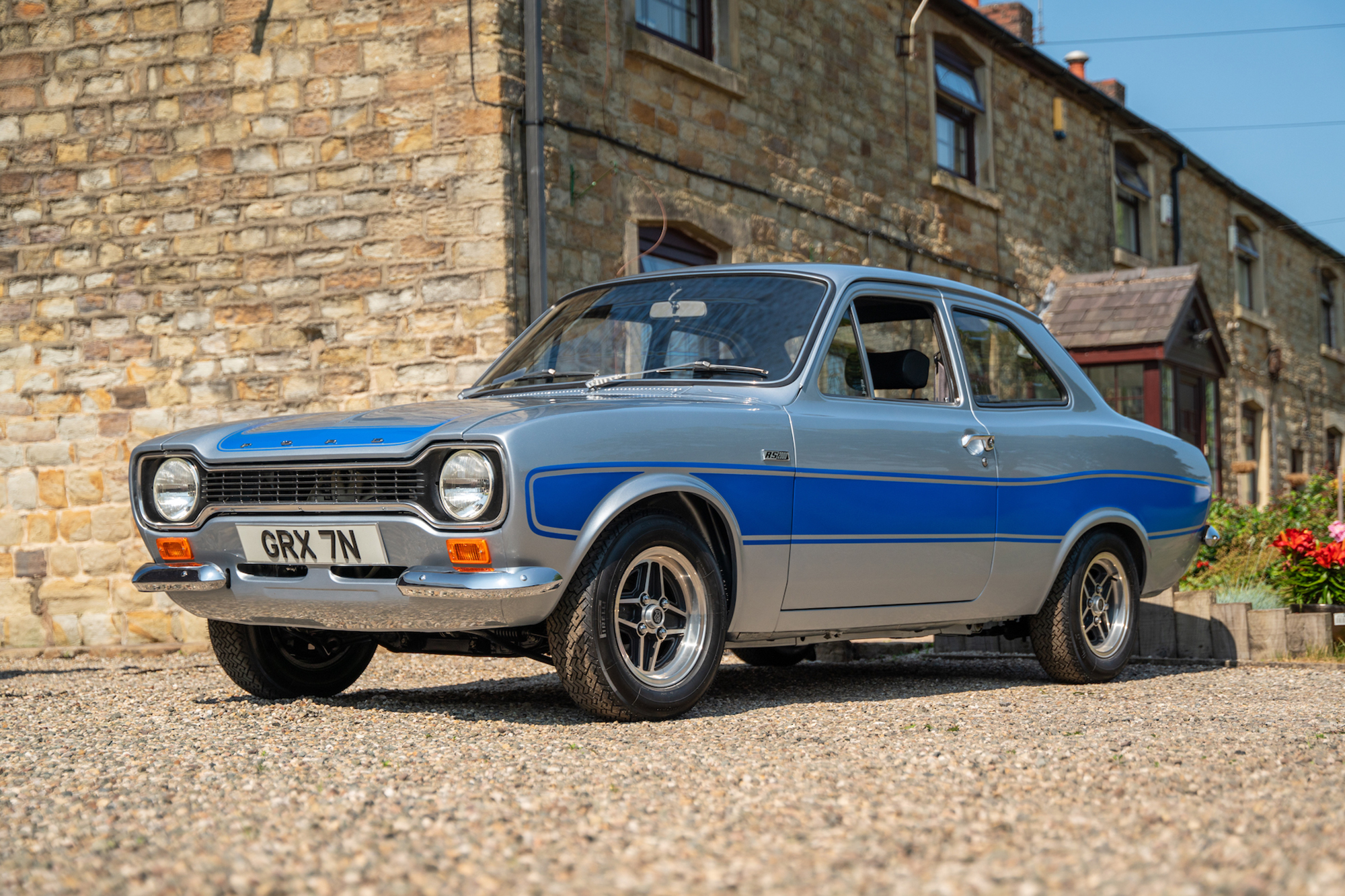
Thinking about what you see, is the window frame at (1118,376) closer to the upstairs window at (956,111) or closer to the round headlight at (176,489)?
the upstairs window at (956,111)

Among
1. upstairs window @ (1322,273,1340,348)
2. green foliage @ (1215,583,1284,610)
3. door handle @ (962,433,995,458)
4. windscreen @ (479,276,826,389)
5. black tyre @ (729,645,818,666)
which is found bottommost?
black tyre @ (729,645,818,666)

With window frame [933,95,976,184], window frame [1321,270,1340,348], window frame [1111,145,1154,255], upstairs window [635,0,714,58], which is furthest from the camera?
window frame [1321,270,1340,348]

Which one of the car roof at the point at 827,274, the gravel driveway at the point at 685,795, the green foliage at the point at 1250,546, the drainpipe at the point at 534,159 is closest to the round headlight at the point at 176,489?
the gravel driveway at the point at 685,795

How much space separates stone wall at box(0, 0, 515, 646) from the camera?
884 cm

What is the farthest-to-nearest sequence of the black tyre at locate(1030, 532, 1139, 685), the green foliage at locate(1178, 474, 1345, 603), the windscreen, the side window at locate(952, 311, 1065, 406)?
the green foliage at locate(1178, 474, 1345, 603) < the black tyre at locate(1030, 532, 1139, 685) < the side window at locate(952, 311, 1065, 406) < the windscreen

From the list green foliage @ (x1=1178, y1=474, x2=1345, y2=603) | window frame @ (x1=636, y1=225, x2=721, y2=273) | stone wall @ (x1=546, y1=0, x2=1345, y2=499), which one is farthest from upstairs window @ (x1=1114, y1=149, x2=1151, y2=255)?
window frame @ (x1=636, y1=225, x2=721, y2=273)

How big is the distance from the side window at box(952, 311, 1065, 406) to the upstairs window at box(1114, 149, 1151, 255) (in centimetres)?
1314

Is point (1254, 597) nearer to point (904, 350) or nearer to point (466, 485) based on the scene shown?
point (904, 350)

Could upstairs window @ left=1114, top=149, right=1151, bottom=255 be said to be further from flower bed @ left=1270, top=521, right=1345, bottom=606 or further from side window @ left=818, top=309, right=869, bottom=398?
side window @ left=818, top=309, right=869, bottom=398

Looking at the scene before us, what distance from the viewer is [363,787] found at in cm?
340

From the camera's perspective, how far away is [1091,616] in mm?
6172

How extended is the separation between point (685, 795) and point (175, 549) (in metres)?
2.30

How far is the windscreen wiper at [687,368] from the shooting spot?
4953 millimetres

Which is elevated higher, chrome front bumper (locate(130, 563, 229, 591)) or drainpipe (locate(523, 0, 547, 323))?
drainpipe (locate(523, 0, 547, 323))
